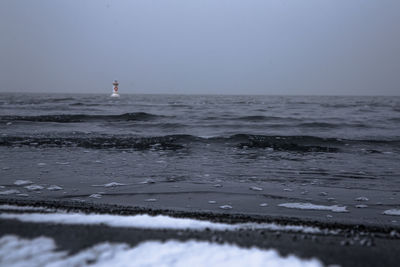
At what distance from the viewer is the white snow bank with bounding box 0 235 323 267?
3.89ft

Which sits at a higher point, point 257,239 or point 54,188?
point 257,239

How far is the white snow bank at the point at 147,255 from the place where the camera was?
118 centimetres

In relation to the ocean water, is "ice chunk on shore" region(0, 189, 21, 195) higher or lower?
higher

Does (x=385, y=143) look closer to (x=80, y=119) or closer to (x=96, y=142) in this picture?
(x=96, y=142)

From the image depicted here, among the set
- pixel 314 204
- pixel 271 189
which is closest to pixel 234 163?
pixel 271 189

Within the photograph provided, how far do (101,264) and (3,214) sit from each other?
0.88m

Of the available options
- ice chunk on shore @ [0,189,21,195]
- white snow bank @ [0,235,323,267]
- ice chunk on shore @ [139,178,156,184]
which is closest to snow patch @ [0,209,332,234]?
white snow bank @ [0,235,323,267]

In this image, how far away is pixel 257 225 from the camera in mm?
1904

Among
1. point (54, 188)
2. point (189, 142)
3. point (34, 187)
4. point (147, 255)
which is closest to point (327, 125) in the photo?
point (189, 142)

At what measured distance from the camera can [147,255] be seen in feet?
4.09

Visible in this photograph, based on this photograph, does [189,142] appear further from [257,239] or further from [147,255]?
[147,255]

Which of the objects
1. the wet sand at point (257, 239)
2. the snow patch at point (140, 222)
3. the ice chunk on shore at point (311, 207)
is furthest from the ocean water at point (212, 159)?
the wet sand at point (257, 239)

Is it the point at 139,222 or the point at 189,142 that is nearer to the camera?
the point at 139,222

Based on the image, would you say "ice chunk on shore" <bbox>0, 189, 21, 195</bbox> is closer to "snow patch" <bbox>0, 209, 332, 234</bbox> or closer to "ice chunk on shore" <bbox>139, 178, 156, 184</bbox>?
"ice chunk on shore" <bbox>139, 178, 156, 184</bbox>
